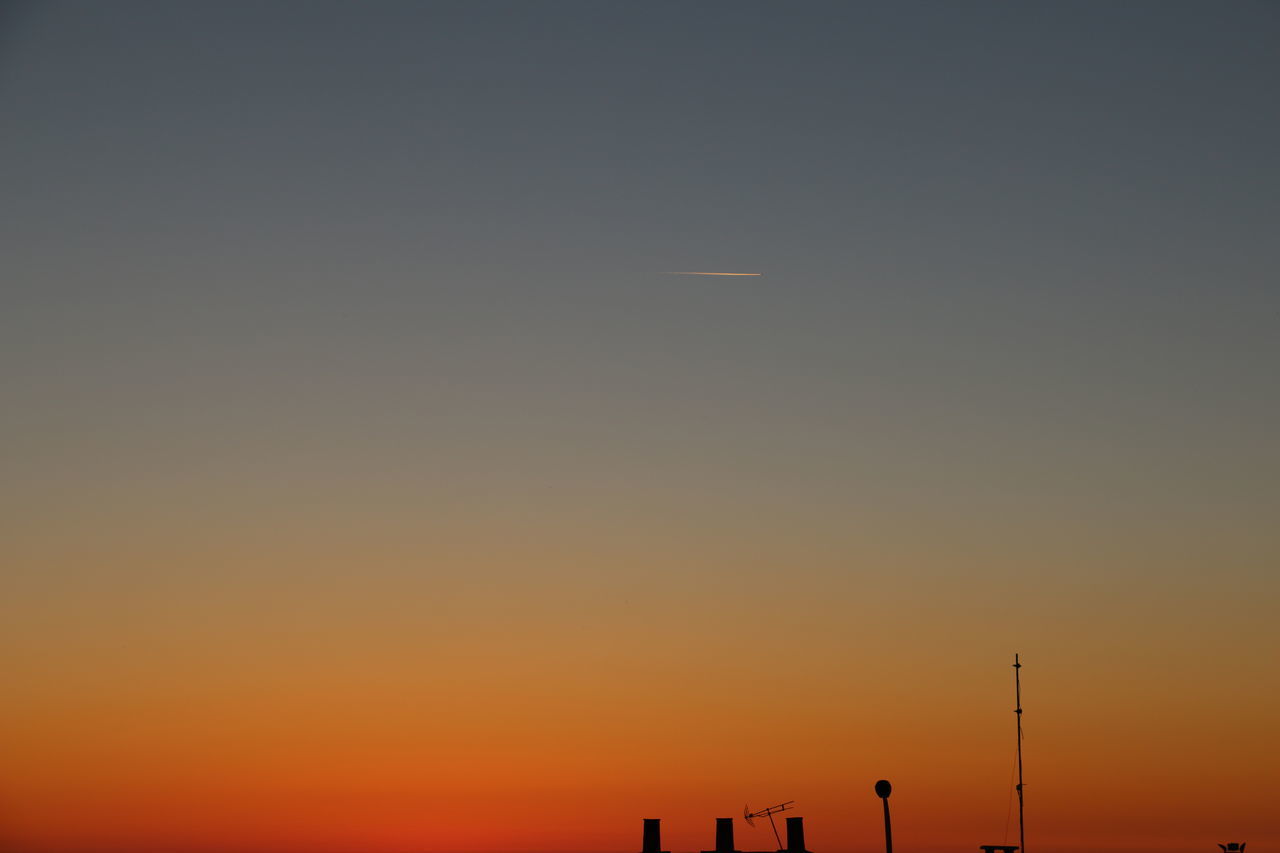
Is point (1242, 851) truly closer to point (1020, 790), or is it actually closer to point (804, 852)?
point (1020, 790)

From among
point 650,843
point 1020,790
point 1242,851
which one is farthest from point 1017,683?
point 650,843

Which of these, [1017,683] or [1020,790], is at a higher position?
[1017,683]

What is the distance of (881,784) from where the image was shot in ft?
165

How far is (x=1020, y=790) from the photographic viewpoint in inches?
2009

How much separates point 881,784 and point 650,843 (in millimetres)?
8158

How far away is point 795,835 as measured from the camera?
163 feet

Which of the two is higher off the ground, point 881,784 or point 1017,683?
point 1017,683

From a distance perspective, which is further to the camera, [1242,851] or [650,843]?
[1242,851]

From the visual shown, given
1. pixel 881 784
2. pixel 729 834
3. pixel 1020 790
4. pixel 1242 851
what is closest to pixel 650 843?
pixel 729 834

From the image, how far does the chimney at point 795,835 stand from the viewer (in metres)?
49.7

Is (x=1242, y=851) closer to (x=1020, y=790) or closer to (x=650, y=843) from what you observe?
(x=1020, y=790)

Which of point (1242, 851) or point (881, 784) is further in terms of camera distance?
point (1242, 851)

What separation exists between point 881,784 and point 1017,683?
7.28 meters

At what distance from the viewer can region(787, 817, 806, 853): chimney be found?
163ft
